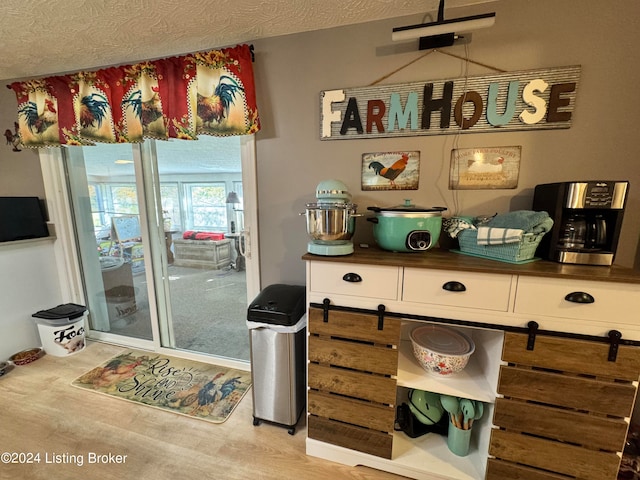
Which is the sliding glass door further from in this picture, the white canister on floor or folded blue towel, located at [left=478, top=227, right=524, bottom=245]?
folded blue towel, located at [left=478, top=227, right=524, bottom=245]

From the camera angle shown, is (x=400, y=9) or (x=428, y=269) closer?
(x=428, y=269)

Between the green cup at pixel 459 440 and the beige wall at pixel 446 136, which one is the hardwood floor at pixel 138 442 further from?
the beige wall at pixel 446 136

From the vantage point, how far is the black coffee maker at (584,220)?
1021 millimetres

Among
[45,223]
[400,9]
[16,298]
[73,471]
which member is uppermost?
[400,9]

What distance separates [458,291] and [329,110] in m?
1.20

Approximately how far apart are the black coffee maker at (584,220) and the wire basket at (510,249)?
10 centimetres

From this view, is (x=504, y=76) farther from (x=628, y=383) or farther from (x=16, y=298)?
(x=16, y=298)

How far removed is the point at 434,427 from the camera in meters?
1.46

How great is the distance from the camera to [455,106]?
4.50ft

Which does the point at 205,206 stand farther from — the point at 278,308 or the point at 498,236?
the point at 498,236

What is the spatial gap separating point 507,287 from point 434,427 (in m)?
0.97

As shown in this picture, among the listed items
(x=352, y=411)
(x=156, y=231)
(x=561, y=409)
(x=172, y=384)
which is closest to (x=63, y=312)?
(x=156, y=231)

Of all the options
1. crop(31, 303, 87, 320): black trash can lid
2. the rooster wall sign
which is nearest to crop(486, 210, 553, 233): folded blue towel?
crop(31, 303, 87, 320): black trash can lid

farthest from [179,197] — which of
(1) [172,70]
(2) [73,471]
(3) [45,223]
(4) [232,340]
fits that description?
(2) [73,471]
